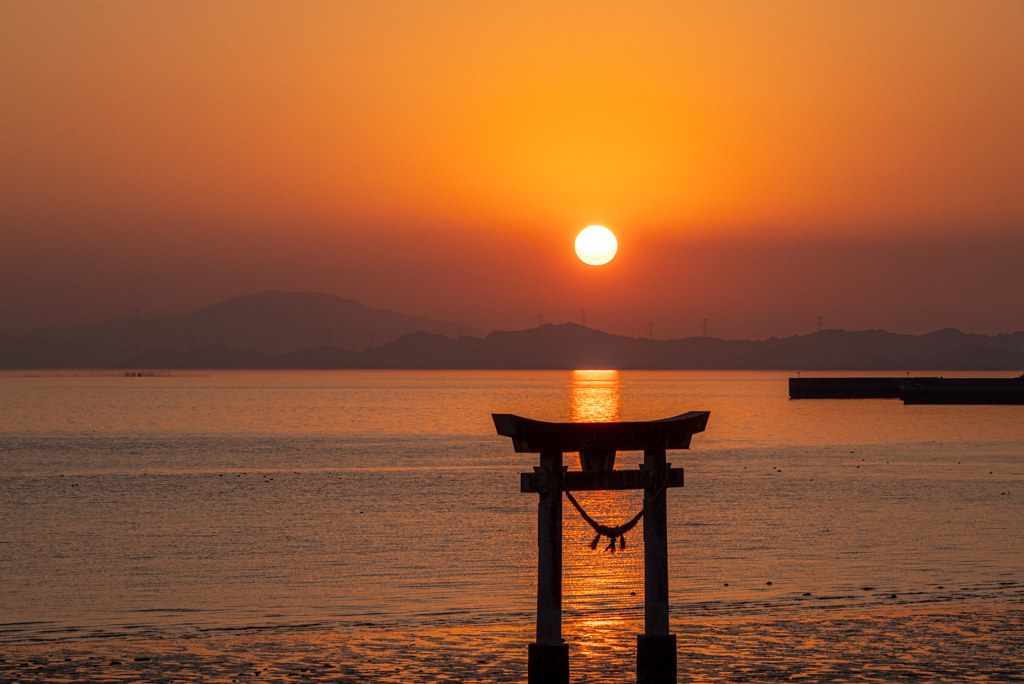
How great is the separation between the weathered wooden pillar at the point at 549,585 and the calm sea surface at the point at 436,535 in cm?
644

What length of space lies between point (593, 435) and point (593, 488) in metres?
0.85

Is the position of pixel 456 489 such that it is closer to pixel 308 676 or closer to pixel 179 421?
pixel 308 676

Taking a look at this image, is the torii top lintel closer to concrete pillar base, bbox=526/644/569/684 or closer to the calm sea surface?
concrete pillar base, bbox=526/644/569/684

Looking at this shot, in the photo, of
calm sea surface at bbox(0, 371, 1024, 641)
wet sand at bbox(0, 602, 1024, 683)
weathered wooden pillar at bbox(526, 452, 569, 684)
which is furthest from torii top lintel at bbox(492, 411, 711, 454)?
calm sea surface at bbox(0, 371, 1024, 641)

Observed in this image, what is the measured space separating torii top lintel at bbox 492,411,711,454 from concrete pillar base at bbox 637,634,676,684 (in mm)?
2865

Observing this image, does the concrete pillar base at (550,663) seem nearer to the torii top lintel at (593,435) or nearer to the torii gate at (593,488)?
the torii gate at (593,488)

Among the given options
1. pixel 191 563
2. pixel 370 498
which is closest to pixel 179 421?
pixel 370 498

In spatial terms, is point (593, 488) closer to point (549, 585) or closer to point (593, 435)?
point (593, 435)

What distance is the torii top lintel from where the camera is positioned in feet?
50.9

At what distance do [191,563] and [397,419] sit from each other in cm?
10992

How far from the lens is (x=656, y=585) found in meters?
16.5

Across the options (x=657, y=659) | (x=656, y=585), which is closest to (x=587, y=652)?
(x=657, y=659)

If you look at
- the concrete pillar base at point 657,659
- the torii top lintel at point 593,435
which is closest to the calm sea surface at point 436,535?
the concrete pillar base at point 657,659

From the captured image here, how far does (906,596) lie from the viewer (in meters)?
24.8
